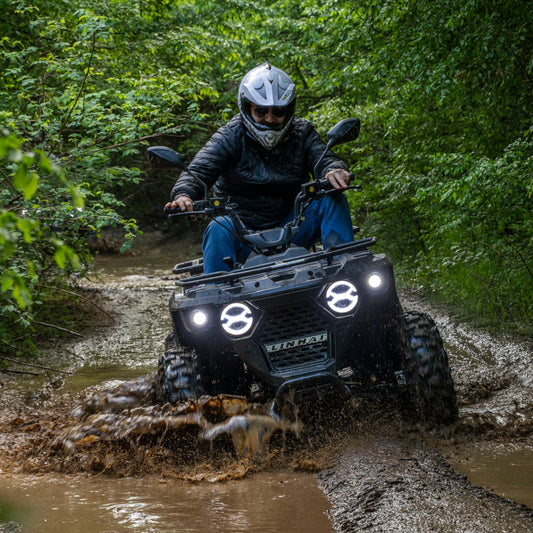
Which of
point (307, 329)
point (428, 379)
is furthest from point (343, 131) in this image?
point (428, 379)

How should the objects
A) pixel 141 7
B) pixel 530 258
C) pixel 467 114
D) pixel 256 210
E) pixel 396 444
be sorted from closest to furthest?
pixel 396 444 < pixel 256 210 < pixel 530 258 < pixel 467 114 < pixel 141 7

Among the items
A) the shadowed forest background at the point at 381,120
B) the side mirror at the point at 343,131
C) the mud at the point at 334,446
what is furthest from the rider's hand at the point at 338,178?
the shadowed forest background at the point at 381,120

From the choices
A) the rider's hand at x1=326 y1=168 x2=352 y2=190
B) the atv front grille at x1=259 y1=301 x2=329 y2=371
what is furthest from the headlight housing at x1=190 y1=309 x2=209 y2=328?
the rider's hand at x1=326 y1=168 x2=352 y2=190

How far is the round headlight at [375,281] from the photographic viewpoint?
137 inches

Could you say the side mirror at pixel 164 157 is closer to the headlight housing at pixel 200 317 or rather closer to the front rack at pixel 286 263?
the front rack at pixel 286 263

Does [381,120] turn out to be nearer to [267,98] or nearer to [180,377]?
[267,98]

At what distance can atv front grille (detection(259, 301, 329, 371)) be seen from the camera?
11.2ft

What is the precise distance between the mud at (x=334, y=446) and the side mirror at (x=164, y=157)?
1.25 metres

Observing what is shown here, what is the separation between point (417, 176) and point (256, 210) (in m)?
3.66

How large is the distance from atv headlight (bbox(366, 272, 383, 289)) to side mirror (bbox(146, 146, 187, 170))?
116 cm

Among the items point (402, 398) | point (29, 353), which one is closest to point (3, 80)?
point (29, 353)

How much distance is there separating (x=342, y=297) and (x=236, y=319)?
54cm

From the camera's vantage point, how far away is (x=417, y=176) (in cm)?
769

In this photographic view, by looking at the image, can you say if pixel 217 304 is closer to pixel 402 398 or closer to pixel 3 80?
pixel 402 398
